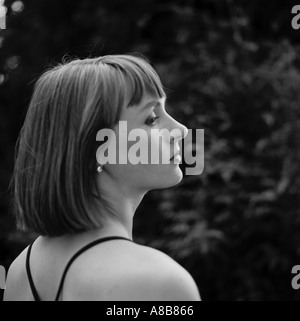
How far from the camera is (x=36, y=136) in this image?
1.30 metres

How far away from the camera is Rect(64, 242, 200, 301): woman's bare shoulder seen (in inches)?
44.2

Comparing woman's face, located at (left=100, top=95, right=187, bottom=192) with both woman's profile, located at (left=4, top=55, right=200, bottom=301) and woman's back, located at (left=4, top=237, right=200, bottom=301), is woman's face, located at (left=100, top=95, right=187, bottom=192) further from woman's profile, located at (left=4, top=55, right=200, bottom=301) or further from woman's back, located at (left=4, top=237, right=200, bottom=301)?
woman's back, located at (left=4, top=237, right=200, bottom=301)

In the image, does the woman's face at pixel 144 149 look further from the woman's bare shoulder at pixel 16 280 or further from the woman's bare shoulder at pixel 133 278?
the woman's bare shoulder at pixel 16 280

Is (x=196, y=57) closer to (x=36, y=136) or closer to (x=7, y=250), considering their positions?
(x=7, y=250)

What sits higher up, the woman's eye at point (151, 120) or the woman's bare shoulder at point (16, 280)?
the woman's eye at point (151, 120)

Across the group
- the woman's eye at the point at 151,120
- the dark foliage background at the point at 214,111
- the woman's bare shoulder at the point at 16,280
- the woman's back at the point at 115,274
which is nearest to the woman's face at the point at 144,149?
the woman's eye at the point at 151,120

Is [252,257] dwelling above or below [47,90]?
below

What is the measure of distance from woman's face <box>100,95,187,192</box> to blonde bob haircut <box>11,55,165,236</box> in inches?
0.9

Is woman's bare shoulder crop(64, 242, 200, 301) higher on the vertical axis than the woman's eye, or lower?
lower

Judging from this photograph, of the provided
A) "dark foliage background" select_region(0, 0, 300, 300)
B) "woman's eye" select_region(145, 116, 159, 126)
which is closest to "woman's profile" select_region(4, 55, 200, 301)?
"woman's eye" select_region(145, 116, 159, 126)

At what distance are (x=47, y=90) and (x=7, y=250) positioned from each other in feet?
13.1

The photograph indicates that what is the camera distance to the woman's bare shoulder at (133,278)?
1122 mm
